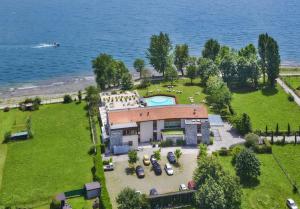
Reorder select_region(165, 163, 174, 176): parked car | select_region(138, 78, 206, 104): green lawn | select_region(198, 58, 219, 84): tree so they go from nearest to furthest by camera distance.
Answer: select_region(165, 163, 174, 176): parked car, select_region(138, 78, 206, 104): green lawn, select_region(198, 58, 219, 84): tree

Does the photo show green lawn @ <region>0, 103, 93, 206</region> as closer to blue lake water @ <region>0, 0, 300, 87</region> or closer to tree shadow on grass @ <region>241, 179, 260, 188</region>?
tree shadow on grass @ <region>241, 179, 260, 188</region>

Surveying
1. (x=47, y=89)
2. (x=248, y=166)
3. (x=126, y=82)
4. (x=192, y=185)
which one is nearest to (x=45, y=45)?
(x=47, y=89)

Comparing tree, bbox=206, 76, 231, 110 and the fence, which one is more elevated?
tree, bbox=206, 76, 231, 110

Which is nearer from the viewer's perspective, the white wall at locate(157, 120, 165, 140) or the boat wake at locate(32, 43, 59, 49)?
the white wall at locate(157, 120, 165, 140)

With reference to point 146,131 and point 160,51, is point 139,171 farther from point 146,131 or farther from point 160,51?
point 160,51

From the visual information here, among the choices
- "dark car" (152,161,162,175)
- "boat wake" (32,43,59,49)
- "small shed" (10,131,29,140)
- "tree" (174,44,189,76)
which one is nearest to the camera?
"dark car" (152,161,162,175)

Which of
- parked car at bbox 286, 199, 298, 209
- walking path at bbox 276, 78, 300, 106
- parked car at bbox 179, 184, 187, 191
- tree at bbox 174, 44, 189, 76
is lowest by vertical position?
parked car at bbox 286, 199, 298, 209

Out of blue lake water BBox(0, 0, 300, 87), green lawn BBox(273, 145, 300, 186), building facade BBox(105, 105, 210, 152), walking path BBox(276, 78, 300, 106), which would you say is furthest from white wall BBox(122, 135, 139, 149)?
blue lake water BBox(0, 0, 300, 87)

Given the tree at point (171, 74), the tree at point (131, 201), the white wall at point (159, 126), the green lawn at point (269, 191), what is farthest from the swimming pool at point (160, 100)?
the tree at point (131, 201)
